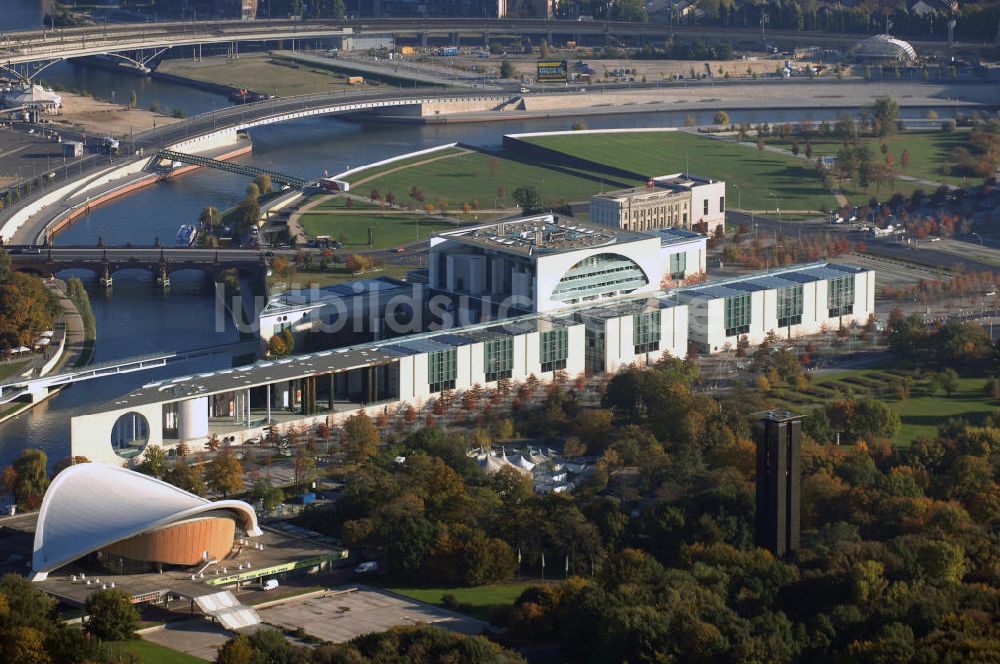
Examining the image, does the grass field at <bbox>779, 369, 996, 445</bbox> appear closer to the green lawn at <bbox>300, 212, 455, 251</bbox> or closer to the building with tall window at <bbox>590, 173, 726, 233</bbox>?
the building with tall window at <bbox>590, 173, 726, 233</bbox>

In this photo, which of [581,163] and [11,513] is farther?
[581,163]

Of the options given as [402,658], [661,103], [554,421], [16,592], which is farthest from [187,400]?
[661,103]

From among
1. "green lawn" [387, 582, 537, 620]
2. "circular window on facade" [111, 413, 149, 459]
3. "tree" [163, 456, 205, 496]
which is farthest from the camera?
"circular window on facade" [111, 413, 149, 459]

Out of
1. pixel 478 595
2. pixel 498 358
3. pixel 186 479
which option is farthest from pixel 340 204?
pixel 478 595

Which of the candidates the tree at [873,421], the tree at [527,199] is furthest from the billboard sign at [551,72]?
the tree at [873,421]

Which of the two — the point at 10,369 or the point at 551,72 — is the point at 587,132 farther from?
the point at 10,369

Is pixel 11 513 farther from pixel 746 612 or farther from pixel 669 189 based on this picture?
pixel 669 189

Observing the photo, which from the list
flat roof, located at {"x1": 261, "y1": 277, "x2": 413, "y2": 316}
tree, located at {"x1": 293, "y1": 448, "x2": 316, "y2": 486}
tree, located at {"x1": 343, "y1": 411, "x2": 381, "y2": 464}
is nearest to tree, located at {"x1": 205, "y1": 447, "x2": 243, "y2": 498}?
tree, located at {"x1": 293, "y1": 448, "x2": 316, "y2": 486}
